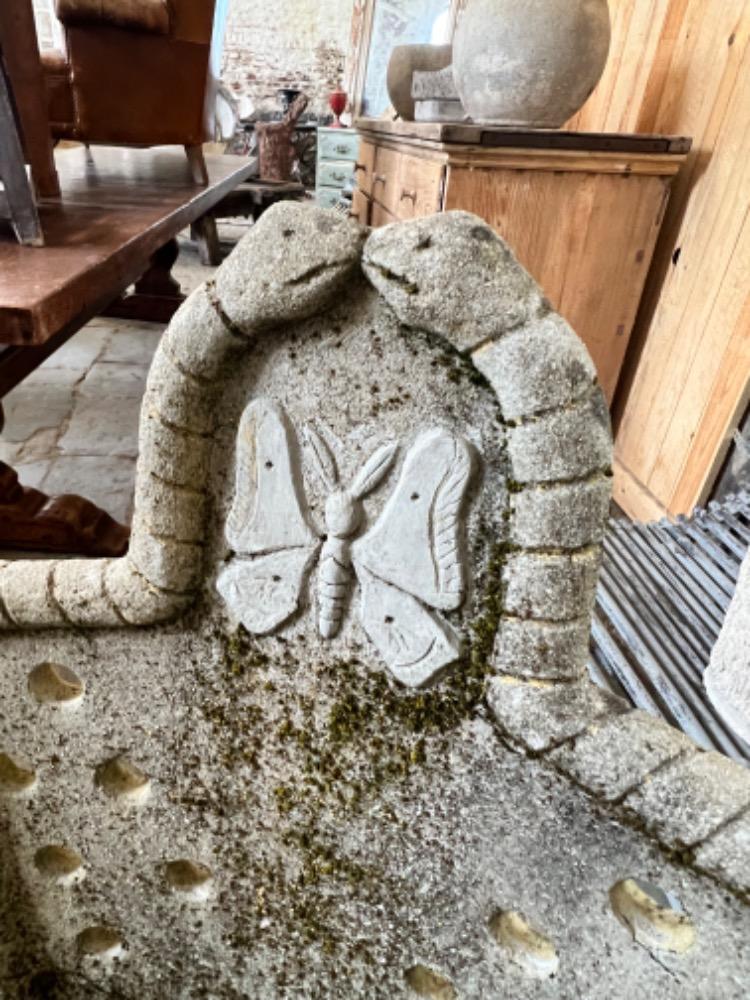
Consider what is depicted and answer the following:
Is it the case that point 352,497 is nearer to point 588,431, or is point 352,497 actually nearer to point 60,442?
point 588,431

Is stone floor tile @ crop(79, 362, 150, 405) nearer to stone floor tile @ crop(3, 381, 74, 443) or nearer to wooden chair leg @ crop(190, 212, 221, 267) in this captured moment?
stone floor tile @ crop(3, 381, 74, 443)

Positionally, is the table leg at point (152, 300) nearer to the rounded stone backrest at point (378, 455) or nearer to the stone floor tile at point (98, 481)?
the stone floor tile at point (98, 481)

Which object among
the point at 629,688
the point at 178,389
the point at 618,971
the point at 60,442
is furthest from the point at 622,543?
the point at 60,442

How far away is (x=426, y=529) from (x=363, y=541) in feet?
0.16

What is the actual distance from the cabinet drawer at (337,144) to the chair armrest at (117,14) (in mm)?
3229

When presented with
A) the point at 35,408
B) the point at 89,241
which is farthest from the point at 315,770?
the point at 35,408

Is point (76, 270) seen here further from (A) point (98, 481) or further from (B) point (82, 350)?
(B) point (82, 350)

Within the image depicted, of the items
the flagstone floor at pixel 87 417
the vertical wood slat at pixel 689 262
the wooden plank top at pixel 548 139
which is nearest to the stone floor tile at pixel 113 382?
the flagstone floor at pixel 87 417

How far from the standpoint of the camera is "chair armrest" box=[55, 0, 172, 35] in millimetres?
1887

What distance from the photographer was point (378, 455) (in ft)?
1.61

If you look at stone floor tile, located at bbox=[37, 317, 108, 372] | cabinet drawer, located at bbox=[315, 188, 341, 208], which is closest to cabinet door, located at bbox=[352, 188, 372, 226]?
stone floor tile, located at bbox=[37, 317, 108, 372]

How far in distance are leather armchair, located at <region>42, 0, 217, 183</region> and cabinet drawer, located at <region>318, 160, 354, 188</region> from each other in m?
3.11

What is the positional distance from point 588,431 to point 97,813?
0.56m

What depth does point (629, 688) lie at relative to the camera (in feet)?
3.81
